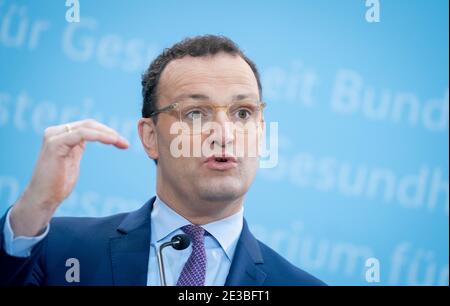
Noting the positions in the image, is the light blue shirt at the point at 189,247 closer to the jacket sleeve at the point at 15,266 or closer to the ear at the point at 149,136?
the ear at the point at 149,136

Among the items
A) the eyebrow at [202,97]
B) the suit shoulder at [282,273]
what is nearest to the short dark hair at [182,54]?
the eyebrow at [202,97]

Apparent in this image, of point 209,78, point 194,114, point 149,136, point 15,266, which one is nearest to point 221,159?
point 194,114

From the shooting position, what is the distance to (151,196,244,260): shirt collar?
7.18ft

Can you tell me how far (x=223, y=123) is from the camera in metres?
2.12

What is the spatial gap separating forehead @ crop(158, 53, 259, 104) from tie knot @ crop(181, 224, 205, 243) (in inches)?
18.8

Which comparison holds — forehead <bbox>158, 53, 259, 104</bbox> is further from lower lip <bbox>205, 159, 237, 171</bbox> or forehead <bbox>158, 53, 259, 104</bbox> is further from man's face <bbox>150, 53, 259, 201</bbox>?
lower lip <bbox>205, 159, 237, 171</bbox>

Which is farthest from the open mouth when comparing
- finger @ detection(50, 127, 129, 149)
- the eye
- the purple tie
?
finger @ detection(50, 127, 129, 149)

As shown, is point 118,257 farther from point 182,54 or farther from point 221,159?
point 182,54

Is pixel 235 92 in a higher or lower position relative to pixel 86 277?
higher

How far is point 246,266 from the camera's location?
2.12 meters

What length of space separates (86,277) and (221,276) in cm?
48

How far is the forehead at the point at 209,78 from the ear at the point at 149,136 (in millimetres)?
134
